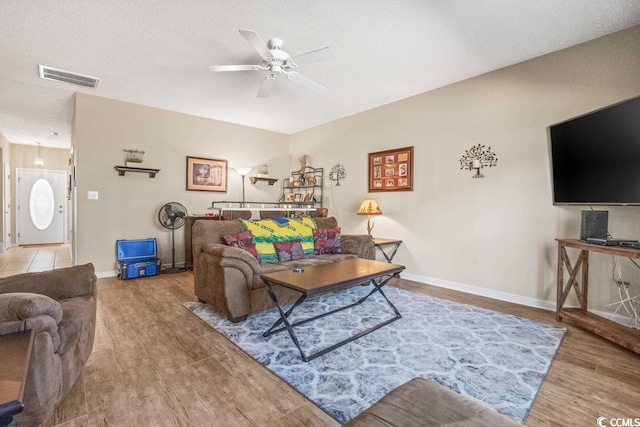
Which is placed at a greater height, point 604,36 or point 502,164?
point 604,36

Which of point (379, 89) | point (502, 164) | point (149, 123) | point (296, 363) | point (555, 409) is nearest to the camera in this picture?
point (555, 409)

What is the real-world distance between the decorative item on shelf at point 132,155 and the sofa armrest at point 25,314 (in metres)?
3.78

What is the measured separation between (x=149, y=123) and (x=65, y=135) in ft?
11.2

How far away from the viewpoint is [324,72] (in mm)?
3518

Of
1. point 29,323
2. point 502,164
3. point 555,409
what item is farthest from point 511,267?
point 29,323

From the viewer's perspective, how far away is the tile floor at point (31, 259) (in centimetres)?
485

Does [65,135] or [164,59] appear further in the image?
[65,135]

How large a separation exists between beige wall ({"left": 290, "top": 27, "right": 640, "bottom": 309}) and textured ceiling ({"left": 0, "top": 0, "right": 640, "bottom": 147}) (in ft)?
0.83

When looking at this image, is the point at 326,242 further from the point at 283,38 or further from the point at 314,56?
the point at 283,38

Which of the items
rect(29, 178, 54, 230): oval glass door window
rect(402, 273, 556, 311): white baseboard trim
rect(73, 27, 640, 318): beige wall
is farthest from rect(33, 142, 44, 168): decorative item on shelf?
rect(402, 273, 556, 311): white baseboard trim

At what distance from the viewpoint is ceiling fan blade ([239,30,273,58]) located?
2232 mm

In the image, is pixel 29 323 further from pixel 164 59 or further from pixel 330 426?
pixel 164 59

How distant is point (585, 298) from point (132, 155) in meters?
6.05

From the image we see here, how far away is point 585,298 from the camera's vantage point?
274 centimetres
